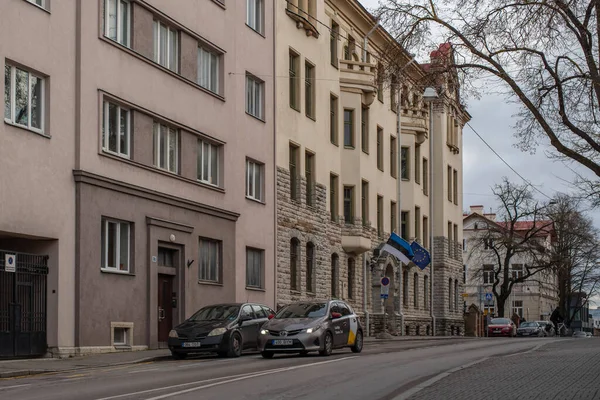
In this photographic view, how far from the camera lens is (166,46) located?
109 ft

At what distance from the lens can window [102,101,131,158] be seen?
29.4m

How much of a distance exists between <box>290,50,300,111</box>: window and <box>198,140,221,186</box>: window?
23.6 feet

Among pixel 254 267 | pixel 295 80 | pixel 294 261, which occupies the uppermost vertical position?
pixel 295 80

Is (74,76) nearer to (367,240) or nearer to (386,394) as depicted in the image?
(386,394)

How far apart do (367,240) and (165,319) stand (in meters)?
18.1

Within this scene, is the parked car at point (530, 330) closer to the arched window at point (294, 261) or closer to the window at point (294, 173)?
the arched window at point (294, 261)

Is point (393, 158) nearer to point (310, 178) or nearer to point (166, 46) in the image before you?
point (310, 178)

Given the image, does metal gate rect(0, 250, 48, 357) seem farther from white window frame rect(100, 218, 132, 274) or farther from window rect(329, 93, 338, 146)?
window rect(329, 93, 338, 146)

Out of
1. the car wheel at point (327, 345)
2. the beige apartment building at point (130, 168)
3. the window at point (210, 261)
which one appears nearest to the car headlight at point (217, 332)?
the car wheel at point (327, 345)

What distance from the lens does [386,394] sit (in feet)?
50.8

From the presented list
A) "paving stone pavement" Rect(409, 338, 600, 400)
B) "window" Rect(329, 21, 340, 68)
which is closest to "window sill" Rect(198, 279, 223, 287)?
"paving stone pavement" Rect(409, 338, 600, 400)

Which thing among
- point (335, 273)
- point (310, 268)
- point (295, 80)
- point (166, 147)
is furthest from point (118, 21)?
point (335, 273)

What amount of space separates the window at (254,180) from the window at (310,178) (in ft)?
14.8

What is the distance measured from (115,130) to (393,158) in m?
28.8
